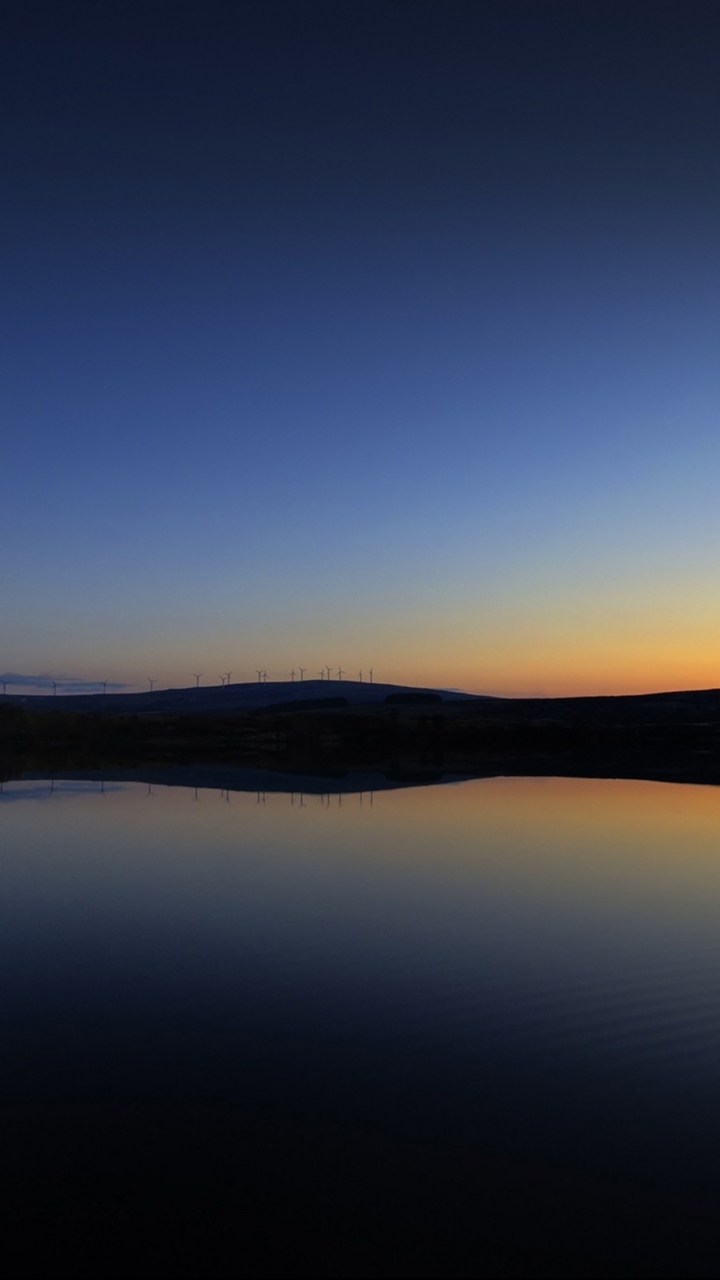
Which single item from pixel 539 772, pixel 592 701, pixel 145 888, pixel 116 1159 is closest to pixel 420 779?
pixel 539 772

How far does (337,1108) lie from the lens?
6.97 meters

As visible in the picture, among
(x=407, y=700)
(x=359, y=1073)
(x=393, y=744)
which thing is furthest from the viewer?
(x=407, y=700)

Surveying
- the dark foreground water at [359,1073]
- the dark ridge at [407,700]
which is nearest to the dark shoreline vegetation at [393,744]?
the dark foreground water at [359,1073]

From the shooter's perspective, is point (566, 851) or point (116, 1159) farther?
point (566, 851)

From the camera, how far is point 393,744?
79.7 meters

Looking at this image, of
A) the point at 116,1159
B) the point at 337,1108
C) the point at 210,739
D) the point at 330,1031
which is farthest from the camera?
the point at 210,739

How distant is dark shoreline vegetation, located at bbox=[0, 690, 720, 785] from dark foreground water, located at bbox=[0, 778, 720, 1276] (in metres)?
26.6

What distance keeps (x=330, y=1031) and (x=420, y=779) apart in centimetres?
3296

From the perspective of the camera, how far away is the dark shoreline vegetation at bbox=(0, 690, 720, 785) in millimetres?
51062

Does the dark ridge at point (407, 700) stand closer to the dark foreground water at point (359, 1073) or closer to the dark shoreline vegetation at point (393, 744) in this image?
the dark shoreline vegetation at point (393, 744)

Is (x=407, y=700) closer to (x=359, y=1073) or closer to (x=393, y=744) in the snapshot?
(x=393, y=744)

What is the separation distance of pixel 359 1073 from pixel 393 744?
237ft

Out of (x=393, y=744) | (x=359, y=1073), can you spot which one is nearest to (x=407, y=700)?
(x=393, y=744)

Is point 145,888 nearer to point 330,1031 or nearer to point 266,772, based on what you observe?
point 330,1031
